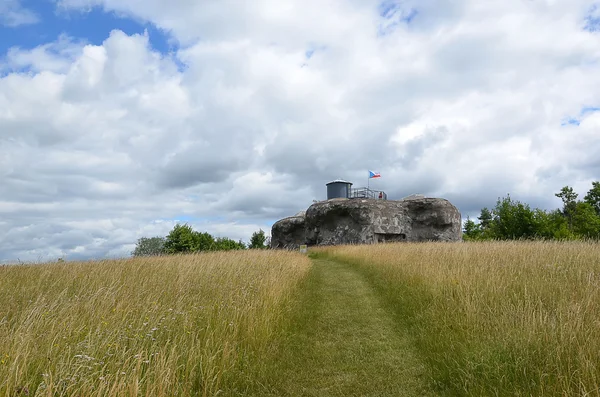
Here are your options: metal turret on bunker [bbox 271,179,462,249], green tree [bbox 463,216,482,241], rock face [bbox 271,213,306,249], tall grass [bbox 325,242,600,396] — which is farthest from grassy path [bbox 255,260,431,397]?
green tree [bbox 463,216,482,241]

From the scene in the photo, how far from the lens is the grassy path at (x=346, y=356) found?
525cm

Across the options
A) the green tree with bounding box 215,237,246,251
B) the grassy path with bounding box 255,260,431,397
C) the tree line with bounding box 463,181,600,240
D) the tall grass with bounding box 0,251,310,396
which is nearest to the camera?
the tall grass with bounding box 0,251,310,396

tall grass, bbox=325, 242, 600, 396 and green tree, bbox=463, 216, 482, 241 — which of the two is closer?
tall grass, bbox=325, 242, 600, 396

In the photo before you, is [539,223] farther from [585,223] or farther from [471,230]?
[471,230]

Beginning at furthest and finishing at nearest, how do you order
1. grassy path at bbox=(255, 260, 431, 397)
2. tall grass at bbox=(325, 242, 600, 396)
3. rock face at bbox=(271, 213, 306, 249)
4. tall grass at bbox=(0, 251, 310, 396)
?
rock face at bbox=(271, 213, 306, 249) → grassy path at bbox=(255, 260, 431, 397) → tall grass at bbox=(325, 242, 600, 396) → tall grass at bbox=(0, 251, 310, 396)

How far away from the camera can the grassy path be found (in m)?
5.25

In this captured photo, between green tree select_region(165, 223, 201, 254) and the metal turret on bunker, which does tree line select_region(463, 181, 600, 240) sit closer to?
the metal turret on bunker

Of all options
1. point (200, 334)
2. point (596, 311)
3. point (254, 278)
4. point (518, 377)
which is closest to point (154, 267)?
point (254, 278)

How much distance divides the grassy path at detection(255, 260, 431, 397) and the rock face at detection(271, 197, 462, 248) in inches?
1046

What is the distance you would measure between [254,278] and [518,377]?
6866 millimetres

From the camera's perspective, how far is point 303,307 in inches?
377

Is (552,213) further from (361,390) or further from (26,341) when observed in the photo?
(26,341)

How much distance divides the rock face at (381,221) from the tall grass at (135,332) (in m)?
27.6

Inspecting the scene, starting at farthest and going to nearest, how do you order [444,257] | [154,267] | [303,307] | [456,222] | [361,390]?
[456,222] < [444,257] < [154,267] < [303,307] < [361,390]
